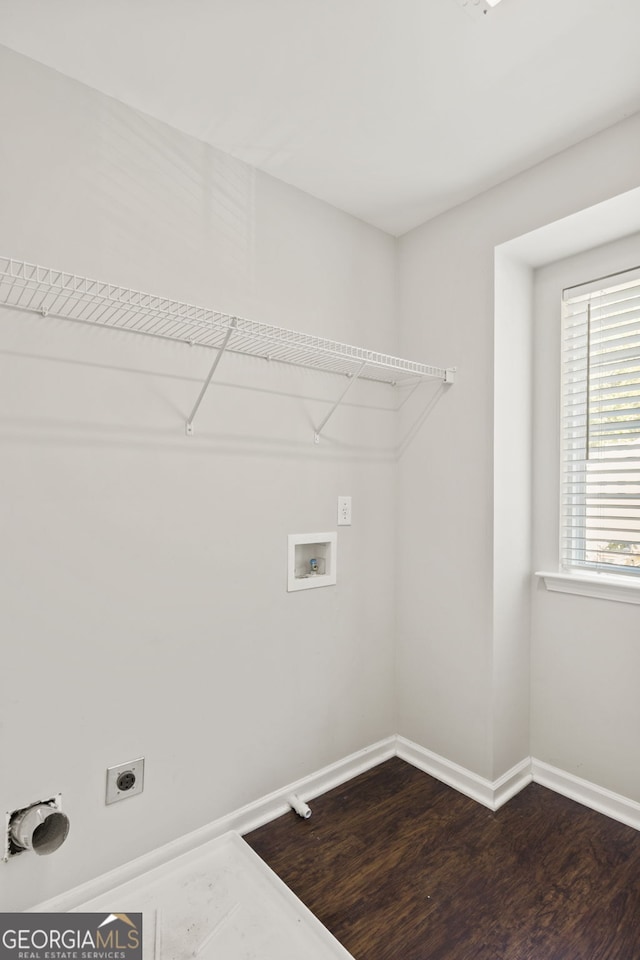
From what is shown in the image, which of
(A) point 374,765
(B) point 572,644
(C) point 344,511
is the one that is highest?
(C) point 344,511

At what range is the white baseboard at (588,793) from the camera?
180 centimetres

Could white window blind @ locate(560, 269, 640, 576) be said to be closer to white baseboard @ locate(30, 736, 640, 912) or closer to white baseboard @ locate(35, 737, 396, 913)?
white baseboard @ locate(30, 736, 640, 912)

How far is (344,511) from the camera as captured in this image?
6.91 feet

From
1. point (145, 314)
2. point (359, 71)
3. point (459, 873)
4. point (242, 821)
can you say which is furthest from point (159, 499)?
point (459, 873)

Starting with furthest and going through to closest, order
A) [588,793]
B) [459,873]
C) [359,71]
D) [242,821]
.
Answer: [588,793] < [242,821] < [459,873] < [359,71]

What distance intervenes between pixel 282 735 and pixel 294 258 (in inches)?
71.1

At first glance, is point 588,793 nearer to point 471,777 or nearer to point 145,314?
point 471,777

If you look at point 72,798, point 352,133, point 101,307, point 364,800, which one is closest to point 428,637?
point 364,800

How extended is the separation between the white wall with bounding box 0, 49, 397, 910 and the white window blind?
0.86m

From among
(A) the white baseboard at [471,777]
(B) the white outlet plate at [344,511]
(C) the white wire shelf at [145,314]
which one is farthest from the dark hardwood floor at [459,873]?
(C) the white wire shelf at [145,314]

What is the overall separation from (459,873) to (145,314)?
194 cm

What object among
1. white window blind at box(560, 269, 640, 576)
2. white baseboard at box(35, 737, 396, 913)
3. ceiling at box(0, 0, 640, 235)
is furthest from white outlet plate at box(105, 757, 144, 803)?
ceiling at box(0, 0, 640, 235)

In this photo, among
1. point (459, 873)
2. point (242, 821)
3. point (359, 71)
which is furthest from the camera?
point (242, 821)

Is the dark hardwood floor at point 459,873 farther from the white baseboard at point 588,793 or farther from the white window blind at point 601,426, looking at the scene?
the white window blind at point 601,426
